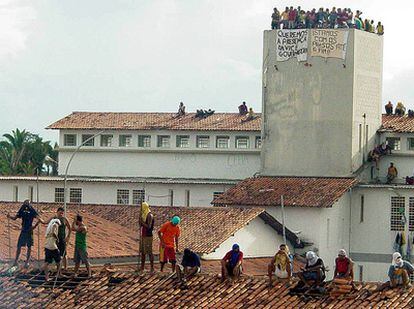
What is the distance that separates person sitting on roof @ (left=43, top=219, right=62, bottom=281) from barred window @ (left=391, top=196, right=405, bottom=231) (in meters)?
41.4

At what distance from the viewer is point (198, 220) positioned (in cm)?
A: 8206

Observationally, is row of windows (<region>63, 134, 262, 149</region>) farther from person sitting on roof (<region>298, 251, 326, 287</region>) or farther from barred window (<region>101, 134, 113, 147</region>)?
person sitting on roof (<region>298, 251, 326, 287</region>)

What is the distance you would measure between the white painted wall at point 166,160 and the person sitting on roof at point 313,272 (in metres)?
50.1

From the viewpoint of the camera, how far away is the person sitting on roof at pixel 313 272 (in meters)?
49.3

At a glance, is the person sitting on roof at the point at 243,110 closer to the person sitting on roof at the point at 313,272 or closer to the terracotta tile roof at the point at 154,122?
the terracotta tile roof at the point at 154,122

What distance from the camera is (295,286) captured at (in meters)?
50.1

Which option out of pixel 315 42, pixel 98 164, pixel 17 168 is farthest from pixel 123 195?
pixel 17 168

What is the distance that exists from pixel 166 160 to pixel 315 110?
500 inches

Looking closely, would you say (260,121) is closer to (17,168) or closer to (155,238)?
(155,238)

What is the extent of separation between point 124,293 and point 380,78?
156 ft

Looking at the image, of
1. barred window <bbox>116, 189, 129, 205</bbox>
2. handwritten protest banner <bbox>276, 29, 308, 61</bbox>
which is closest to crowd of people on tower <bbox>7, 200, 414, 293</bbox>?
handwritten protest banner <bbox>276, 29, 308, 61</bbox>

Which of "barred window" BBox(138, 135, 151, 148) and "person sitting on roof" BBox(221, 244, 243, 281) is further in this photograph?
"barred window" BBox(138, 135, 151, 148)

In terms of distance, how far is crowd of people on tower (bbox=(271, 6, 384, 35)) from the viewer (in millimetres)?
93625

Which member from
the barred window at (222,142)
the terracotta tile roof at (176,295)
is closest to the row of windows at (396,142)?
the barred window at (222,142)
